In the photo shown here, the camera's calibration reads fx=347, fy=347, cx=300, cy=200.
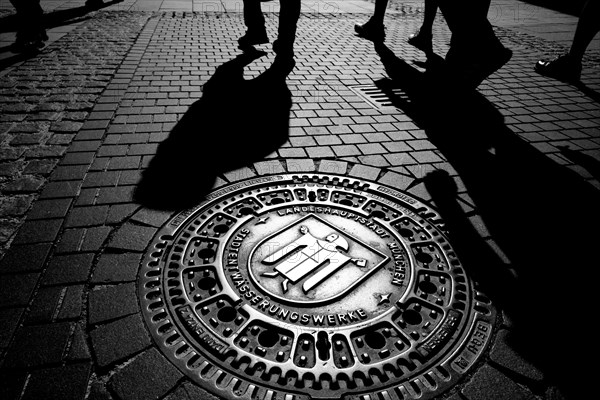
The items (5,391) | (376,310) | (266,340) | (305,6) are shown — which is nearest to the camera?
(5,391)

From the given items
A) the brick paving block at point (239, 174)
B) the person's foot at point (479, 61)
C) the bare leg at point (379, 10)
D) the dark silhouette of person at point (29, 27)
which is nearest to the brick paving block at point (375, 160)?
the brick paving block at point (239, 174)

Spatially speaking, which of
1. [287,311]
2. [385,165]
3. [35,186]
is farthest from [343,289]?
[35,186]

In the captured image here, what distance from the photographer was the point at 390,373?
1.60 metres

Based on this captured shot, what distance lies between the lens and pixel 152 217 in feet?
7.86

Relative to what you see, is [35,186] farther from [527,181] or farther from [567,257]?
[527,181]

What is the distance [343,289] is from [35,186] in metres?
2.44

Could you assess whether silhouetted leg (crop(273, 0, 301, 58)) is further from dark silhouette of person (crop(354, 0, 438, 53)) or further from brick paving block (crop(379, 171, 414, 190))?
brick paving block (crop(379, 171, 414, 190))

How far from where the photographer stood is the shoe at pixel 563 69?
5.31m

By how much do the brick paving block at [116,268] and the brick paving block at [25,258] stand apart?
0.33 metres

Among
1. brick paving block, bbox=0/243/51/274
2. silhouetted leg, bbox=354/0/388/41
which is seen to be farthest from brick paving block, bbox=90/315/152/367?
silhouetted leg, bbox=354/0/388/41

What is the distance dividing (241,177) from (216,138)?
2.57 feet

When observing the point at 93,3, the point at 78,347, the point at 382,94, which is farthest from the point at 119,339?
the point at 93,3

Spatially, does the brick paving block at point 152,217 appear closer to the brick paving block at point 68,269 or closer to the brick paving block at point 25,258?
the brick paving block at point 68,269

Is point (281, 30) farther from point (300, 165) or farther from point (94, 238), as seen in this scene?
point (94, 238)
